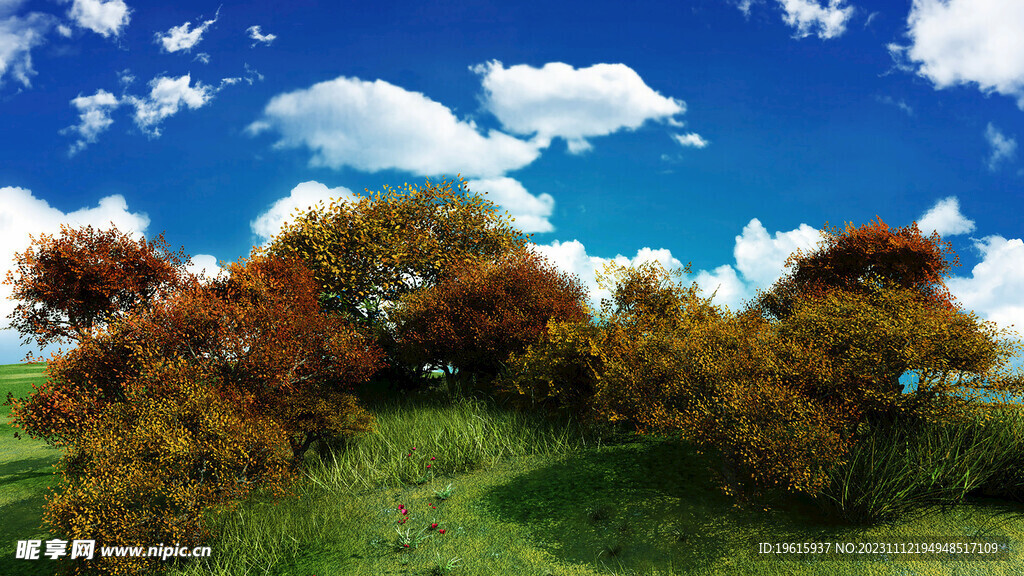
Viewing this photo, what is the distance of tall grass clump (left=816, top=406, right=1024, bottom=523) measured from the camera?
6785mm

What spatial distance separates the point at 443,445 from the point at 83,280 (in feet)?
27.5

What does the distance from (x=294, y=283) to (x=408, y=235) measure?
5319 mm

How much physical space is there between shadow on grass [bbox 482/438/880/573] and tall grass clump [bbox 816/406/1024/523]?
0.46 metres

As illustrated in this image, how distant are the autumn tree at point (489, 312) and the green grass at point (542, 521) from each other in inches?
127

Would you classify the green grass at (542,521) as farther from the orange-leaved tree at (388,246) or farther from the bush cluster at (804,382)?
the orange-leaved tree at (388,246)

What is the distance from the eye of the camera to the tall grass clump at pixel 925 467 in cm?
679

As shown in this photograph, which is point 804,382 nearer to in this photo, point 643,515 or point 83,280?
point 643,515

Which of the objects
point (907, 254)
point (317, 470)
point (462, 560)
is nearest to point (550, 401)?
point (317, 470)

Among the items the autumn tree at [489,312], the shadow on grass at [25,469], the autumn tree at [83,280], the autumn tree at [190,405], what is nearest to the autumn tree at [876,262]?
the autumn tree at [489,312]

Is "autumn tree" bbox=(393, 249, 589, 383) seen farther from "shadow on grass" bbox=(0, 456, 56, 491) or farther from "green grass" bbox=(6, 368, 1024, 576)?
"shadow on grass" bbox=(0, 456, 56, 491)

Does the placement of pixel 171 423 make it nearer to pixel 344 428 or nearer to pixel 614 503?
pixel 344 428

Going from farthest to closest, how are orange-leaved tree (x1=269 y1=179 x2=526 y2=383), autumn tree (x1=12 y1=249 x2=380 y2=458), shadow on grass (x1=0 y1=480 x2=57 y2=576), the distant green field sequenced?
orange-leaved tree (x1=269 y1=179 x2=526 y2=383) → autumn tree (x1=12 y1=249 x2=380 y2=458) → the distant green field → shadow on grass (x1=0 y1=480 x2=57 y2=576)

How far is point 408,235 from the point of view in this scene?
17625mm

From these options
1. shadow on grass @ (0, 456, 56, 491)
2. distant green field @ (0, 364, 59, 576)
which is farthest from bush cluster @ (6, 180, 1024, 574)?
shadow on grass @ (0, 456, 56, 491)
